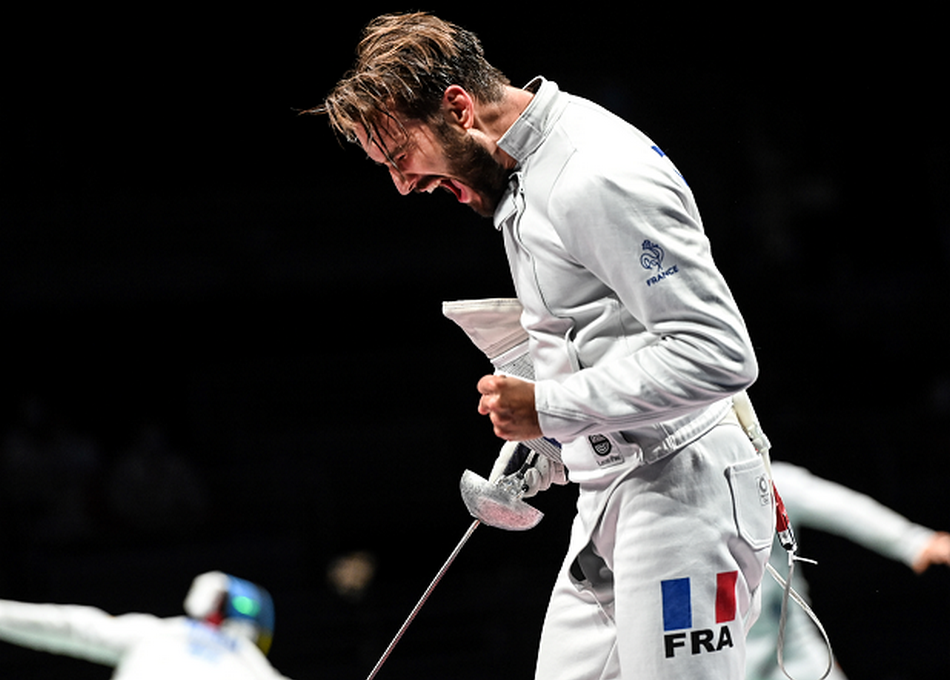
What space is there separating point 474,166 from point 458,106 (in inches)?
3.3

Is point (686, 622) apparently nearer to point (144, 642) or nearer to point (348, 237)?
point (144, 642)

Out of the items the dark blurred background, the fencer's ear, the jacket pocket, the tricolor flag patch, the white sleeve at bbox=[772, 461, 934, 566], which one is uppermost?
the fencer's ear

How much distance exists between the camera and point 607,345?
1.41m

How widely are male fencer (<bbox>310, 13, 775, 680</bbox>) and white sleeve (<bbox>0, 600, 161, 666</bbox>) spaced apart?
763 millimetres

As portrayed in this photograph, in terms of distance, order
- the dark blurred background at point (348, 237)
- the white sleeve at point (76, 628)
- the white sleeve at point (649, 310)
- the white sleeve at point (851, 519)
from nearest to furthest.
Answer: the white sleeve at point (649, 310) → the white sleeve at point (76, 628) → the white sleeve at point (851, 519) → the dark blurred background at point (348, 237)

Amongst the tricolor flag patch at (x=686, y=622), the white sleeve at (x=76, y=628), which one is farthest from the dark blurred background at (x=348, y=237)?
the tricolor flag patch at (x=686, y=622)

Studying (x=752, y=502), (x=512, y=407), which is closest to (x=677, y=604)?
(x=752, y=502)

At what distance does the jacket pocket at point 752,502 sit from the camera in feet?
4.65

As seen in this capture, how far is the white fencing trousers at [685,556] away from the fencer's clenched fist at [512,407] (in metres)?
0.16

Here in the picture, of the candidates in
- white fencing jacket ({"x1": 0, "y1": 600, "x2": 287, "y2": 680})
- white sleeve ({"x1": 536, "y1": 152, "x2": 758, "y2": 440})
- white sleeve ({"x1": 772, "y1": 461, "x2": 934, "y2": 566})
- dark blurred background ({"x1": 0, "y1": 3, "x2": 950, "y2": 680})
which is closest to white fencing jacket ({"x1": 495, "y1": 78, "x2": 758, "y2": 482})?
white sleeve ({"x1": 536, "y1": 152, "x2": 758, "y2": 440})

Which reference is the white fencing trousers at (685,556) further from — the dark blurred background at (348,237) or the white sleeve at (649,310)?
the dark blurred background at (348,237)

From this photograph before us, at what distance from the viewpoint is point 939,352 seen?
19.2ft

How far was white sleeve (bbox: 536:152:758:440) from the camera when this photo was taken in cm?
129

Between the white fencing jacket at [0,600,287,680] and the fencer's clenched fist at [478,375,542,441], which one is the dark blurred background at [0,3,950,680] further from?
the fencer's clenched fist at [478,375,542,441]
